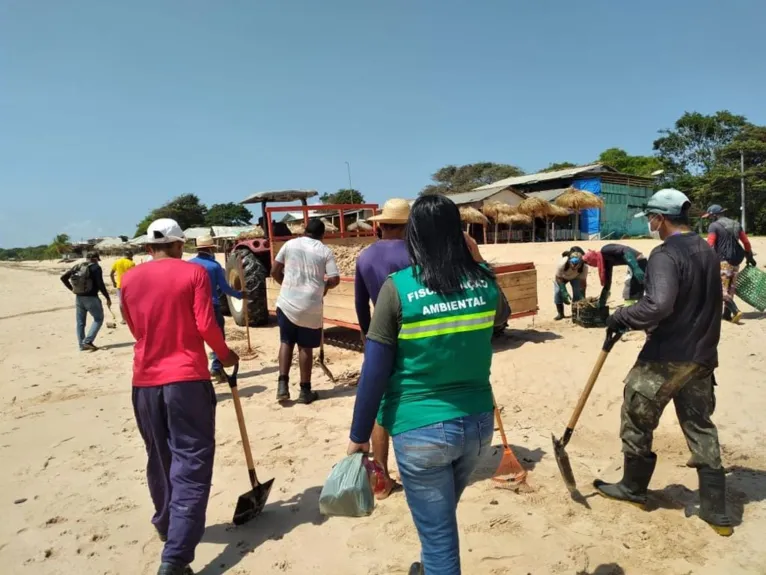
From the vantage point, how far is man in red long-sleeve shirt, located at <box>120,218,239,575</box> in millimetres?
2541

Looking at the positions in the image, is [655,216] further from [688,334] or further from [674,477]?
[674,477]

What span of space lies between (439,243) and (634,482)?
222 cm

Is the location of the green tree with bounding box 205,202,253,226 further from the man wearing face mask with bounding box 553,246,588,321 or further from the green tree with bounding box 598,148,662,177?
the man wearing face mask with bounding box 553,246,588,321

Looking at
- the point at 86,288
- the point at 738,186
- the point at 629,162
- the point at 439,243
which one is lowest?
the point at 86,288

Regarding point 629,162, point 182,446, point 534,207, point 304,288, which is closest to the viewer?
point 182,446

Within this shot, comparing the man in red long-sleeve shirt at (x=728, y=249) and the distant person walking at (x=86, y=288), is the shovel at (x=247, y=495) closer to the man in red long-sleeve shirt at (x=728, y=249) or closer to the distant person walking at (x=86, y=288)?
the distant person walking at (x=86, y=288)

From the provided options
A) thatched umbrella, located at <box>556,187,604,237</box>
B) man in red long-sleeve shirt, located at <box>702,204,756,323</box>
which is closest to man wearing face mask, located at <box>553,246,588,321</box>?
man in red long-sleeve shirt, located at <box>702,204,756,323</box>

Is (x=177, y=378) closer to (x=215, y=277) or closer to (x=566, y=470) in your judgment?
(x=566, y=470)

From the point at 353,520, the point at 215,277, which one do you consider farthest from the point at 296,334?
the point at 353,520

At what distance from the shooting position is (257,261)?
875 centimetres

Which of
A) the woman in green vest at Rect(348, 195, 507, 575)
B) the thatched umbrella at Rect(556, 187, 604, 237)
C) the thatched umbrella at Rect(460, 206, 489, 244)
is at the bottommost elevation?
the woman in green vest at Rect(348, 195, 507, 575)

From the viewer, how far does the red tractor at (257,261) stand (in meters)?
8.15

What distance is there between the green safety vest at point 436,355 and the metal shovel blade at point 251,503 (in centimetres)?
171

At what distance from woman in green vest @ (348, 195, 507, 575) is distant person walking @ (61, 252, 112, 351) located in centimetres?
781
